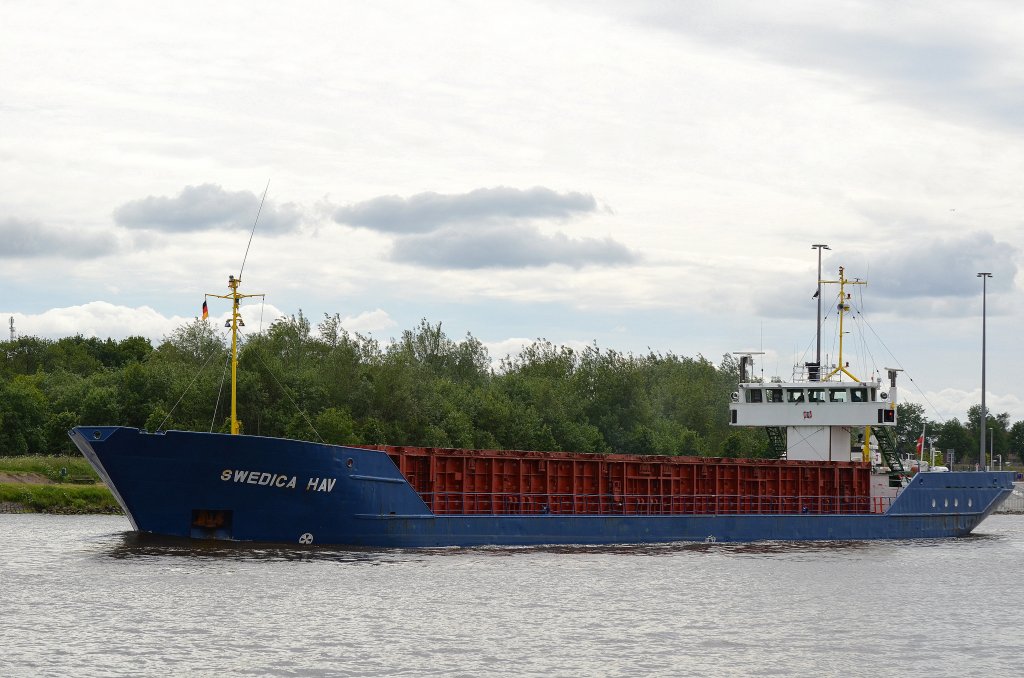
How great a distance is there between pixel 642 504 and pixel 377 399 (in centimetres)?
3795

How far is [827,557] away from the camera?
44.2 m

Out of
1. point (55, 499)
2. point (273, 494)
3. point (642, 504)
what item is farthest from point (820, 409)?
point (55, 499)

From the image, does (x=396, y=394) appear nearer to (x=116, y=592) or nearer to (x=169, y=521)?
(x=169, y=521)

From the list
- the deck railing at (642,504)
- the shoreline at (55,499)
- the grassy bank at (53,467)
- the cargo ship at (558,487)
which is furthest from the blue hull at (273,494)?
the grassy bank at (53,467)

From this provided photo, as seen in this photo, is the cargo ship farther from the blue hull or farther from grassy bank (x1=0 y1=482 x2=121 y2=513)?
grassy bank (x1=0 y1=482 x2=121 y2=513)

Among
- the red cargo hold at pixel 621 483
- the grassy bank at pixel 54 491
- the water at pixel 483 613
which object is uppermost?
the red cargo hold at pixel 621 483

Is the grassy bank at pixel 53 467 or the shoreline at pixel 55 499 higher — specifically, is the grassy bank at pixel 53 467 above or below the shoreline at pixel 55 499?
above

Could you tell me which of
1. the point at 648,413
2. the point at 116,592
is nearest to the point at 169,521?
the point at 116,592

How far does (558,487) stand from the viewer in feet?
150

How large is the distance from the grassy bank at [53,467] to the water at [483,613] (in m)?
26.8

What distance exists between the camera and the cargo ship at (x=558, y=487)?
120 ft

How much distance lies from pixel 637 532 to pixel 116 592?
20.6 meters

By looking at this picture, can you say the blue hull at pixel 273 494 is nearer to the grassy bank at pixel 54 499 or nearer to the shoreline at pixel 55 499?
the shoreline at pixel 55 499

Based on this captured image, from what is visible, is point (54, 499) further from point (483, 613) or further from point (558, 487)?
point (483, 613)
